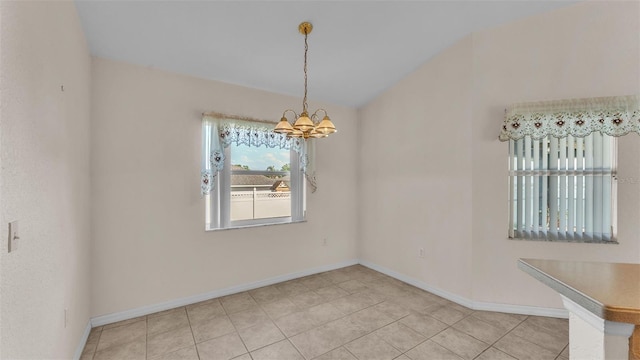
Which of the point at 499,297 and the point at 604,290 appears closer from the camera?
the point at 604,290

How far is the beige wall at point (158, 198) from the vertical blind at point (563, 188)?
2.78 m

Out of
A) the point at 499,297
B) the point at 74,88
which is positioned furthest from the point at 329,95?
the point at 499,297

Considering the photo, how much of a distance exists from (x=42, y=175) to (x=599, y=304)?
2.40 m

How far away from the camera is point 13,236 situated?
104cm

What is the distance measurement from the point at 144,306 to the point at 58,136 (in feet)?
6.15

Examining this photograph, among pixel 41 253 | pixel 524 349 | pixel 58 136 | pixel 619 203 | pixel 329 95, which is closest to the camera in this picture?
pixel 41 253

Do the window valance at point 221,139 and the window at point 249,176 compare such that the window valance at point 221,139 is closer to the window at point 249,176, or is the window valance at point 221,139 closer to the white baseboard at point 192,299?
the window at point 249,176

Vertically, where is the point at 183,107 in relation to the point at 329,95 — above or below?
below

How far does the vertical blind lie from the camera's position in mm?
2506

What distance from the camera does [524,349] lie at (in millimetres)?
2141

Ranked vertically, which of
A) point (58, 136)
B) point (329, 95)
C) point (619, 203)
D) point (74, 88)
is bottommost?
point (619, 203)

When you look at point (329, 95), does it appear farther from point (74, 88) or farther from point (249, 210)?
point (74, 88)

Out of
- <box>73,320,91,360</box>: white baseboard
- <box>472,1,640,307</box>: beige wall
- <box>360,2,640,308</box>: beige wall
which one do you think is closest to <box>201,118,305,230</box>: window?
<box>73,320,91,360</box>: white baseboard

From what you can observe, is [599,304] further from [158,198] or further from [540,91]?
[158,198]
